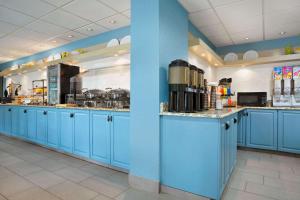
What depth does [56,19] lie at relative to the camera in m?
3.40

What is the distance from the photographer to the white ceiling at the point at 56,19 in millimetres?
2879

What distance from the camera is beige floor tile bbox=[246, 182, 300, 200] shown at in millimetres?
2037

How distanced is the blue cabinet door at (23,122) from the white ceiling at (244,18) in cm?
447

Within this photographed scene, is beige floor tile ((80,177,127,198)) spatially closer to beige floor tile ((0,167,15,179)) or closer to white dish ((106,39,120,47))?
beige floor tile ((0,167,15,179))

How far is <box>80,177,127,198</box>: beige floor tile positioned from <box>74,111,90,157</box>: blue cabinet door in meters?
0.73

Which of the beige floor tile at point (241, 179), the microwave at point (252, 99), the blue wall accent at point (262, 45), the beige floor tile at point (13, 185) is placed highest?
the blue wall accent at point (262, 45)

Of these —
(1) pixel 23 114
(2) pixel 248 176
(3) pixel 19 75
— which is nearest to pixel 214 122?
(2) pixel 248 176

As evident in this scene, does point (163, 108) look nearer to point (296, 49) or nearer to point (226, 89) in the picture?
point (226, 89)

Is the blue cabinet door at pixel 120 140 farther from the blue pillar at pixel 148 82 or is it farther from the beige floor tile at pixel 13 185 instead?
the beige floor tile at pixel 13 185

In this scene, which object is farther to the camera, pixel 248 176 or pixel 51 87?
pixel 51 87

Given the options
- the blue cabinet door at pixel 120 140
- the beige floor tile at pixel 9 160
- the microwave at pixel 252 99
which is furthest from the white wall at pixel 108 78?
the microwave at pixel 252 99

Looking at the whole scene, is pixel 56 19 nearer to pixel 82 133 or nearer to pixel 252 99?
pixel 82 133

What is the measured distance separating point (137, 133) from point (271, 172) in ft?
7.15

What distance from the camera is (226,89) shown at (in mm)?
4371
